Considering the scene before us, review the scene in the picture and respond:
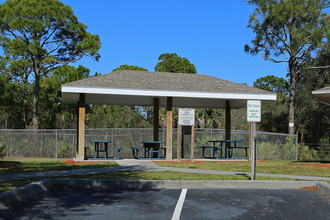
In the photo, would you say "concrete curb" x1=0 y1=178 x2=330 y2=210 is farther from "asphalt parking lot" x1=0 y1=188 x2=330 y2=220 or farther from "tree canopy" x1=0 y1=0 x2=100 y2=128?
"tree canopy" x1=0 y1=0 x2=100 y2=128

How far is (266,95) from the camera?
21.5 metres

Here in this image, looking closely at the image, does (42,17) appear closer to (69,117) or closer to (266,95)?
(69,117)

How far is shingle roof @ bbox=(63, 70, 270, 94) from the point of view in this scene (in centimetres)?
2006

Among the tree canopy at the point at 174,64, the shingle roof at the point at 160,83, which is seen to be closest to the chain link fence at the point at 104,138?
the shingle roof at the point at 160,83

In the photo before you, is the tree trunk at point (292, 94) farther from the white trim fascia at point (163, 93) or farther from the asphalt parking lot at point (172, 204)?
the asphalt parking lot at point (172, 204)

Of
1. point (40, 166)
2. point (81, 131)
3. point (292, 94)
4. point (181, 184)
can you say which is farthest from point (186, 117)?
point (292, 94)

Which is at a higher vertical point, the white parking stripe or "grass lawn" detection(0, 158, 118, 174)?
the white parking stripe

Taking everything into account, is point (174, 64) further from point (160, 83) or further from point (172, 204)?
point (172, 204)

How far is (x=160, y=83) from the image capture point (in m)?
21.6

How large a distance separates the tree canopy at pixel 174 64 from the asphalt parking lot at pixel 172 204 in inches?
2040

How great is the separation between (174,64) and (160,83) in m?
42.4

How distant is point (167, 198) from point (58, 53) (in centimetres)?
2859

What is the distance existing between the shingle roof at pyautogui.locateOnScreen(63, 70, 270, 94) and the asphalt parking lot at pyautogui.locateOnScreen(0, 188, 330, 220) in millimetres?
9928

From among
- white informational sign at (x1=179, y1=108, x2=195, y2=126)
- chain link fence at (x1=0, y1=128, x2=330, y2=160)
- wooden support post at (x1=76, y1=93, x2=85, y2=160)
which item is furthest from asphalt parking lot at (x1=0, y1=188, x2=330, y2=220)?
chain link fence at (x1=0, y1=128, x2=330, y2=160)
